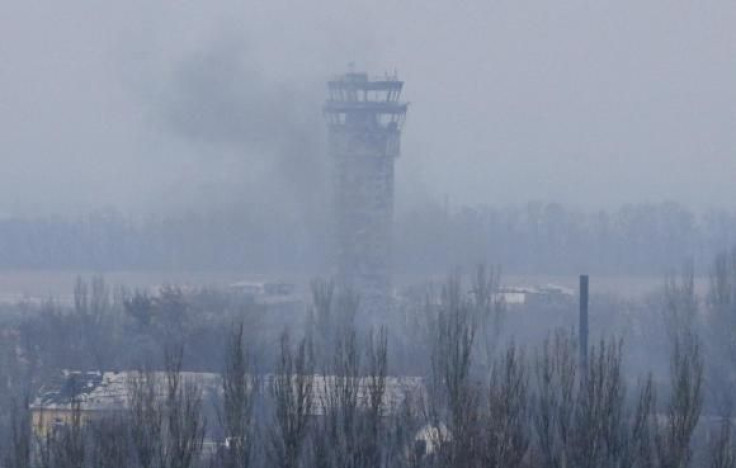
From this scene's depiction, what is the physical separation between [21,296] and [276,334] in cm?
1573

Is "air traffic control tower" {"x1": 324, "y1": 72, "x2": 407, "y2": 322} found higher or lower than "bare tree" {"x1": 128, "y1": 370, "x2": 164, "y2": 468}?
higher

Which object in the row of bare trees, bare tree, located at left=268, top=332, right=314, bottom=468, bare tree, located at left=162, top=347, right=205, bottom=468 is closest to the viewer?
the row of bare trees

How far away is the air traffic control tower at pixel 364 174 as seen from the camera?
3947 cm

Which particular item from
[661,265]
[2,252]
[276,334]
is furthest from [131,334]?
[2,252]

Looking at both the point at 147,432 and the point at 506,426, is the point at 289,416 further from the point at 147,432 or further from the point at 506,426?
the point at 506,426

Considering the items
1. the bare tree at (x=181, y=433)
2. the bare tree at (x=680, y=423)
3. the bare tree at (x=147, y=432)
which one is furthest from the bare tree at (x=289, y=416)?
the bare tree at (x=680, y=423)

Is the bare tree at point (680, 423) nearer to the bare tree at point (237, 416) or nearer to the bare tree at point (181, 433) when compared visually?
the bare tree at point (237, 416)

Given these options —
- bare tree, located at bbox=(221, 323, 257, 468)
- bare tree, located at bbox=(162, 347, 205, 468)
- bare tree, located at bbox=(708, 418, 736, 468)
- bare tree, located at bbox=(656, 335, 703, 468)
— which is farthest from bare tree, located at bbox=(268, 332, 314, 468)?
bare tree, located at bbox=(708, 418, 736, 468)

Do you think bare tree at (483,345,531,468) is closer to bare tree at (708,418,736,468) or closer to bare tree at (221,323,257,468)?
bare tree at (708,418,736,468)

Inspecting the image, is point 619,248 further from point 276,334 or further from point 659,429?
point 659,429

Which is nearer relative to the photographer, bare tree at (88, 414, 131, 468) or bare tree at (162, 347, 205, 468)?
bare tree at (88, 414, 131, 468)

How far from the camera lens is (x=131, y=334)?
1165 inches

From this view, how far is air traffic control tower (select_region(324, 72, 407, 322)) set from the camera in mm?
39469

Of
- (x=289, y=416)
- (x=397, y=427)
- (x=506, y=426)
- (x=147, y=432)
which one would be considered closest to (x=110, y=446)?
(x=147, y=432)
